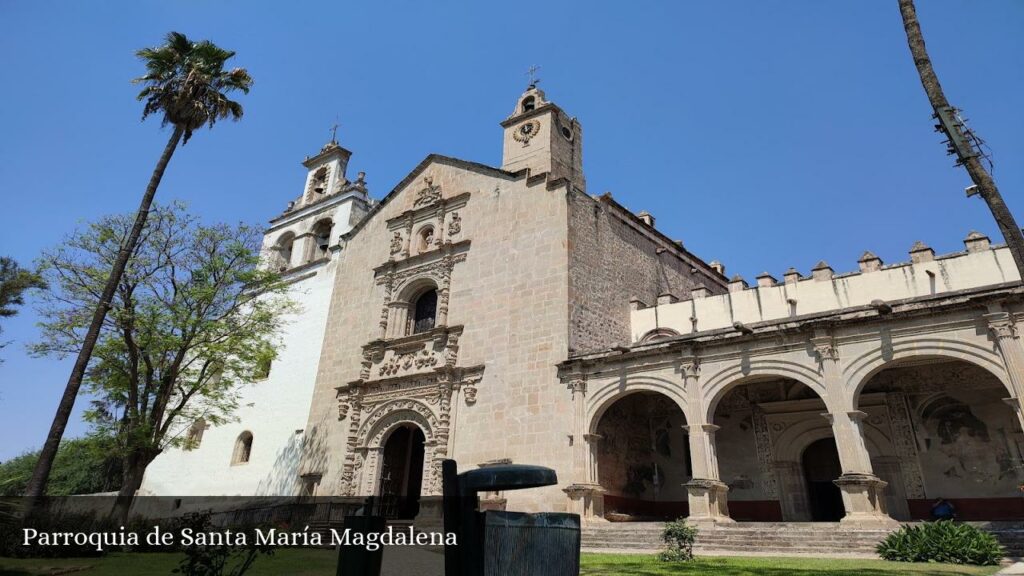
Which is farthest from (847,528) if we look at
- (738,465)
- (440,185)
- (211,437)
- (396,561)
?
(211,437)

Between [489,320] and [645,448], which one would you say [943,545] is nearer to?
[645,448]

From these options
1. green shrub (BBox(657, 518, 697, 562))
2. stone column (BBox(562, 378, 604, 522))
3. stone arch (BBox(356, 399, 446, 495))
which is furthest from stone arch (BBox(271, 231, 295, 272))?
green shrub (BBox(657, 518, 697, 562))

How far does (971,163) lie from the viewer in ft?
34.3

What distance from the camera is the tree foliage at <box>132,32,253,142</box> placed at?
17.8 metres

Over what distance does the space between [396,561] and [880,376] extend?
1339 centimetres

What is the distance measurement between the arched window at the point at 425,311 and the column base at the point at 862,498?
13.9 m

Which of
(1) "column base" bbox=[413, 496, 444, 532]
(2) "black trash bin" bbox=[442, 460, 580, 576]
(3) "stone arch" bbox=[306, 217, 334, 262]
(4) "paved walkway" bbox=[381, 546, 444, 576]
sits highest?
(3) "stone arch" bbox=[306, 217, 334, 262]

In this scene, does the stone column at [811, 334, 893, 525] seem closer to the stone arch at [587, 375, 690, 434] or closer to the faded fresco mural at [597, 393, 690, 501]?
the stone arch at [587, 375, 690, 434]

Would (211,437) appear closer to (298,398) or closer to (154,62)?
(298,398)

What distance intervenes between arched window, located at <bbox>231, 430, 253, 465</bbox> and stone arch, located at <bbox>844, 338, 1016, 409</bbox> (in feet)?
69.7

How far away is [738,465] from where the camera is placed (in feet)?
59.8

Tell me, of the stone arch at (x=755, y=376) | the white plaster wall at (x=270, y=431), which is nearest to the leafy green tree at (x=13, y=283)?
the white plaster wall at (x=270, y=431)

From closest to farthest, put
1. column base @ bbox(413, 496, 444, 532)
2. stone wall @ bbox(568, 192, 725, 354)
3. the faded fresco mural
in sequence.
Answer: column base @ bbox(413, 496, 444, 532)
the faded fresco mural
stone wall @ bbox(568, 192, 725, 354)

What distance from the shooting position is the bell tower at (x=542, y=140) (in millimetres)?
22005
